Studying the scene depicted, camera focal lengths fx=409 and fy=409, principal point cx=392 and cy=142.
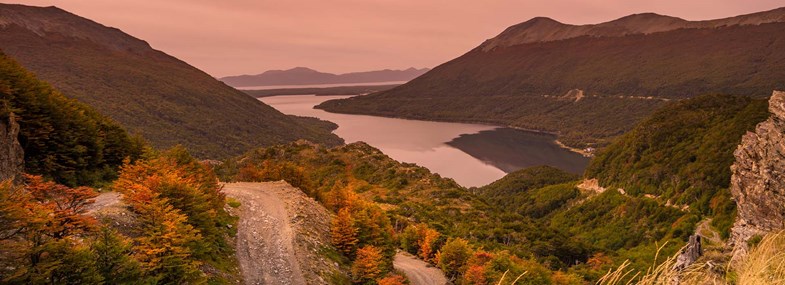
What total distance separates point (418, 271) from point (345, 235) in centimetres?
1119

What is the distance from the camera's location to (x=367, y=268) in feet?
74.6

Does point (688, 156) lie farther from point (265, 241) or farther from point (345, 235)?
point (265, 241)

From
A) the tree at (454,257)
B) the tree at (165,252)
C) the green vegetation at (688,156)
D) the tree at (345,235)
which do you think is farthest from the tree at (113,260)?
the green vegetation at (688,156)

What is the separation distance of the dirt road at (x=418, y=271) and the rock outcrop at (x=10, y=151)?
76.1 feet

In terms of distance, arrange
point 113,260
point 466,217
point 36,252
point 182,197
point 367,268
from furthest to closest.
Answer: point 466,217 < point 367,268 < point 182,197 < point 113,260 < point 36,252

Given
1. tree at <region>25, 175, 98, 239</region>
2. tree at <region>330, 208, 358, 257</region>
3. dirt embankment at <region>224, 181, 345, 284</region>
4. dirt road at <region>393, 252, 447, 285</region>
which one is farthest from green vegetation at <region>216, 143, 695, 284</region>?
tree at <region>25, 175, 98, 239</region>

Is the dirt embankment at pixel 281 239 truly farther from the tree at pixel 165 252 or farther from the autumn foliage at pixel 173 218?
the tree at pixel 165 252

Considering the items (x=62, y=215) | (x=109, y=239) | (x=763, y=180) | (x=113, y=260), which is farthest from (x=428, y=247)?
(x=62, y=215)

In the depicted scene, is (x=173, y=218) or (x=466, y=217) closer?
(x=173, y=218)

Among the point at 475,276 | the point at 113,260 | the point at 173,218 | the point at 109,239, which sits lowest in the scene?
the point at 475,276

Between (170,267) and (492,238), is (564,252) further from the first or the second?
(170,267)

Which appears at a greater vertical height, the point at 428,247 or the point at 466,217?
the point at 428,247

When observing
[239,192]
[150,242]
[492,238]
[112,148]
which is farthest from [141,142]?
[492,238]

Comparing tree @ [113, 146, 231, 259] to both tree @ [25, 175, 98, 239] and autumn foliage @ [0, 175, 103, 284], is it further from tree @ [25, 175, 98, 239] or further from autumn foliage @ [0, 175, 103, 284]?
autumn foliage @ [0, 175, 103, 284]
